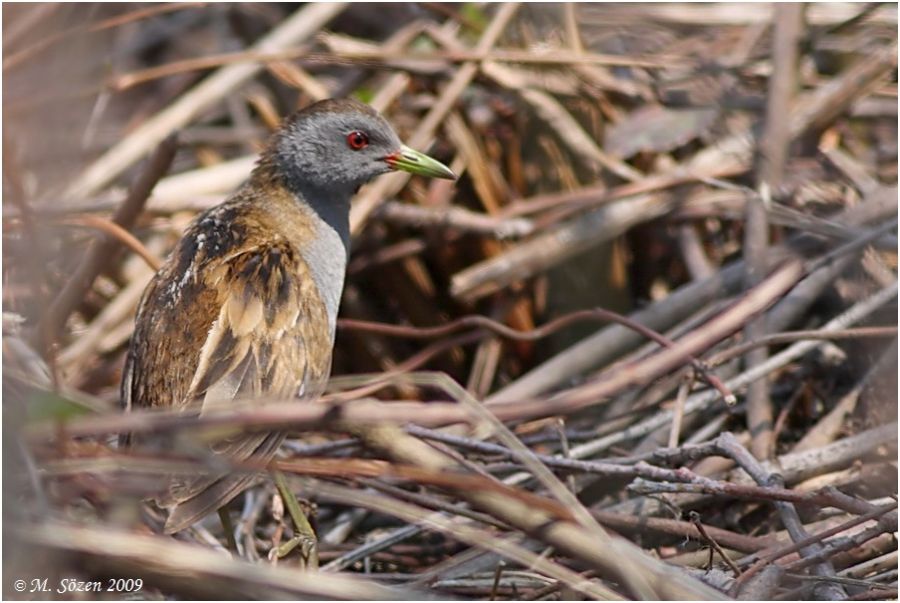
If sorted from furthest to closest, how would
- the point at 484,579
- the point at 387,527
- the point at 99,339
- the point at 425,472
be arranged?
the point at 99,339 → the point at 387,527 → the point at 484,579 → the point at 425,472

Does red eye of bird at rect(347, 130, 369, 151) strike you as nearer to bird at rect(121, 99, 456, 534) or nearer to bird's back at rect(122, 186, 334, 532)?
bird at rect(121, 99, 456, 534)

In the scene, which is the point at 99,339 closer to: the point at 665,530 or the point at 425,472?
the point at 665,530

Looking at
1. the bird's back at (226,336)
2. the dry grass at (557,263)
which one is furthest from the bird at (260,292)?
the dry grass at (557,263)

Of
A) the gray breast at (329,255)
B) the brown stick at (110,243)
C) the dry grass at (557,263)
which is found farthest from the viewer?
the brown stick at (110,243)

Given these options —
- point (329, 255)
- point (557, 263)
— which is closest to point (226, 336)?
point (329, 255)

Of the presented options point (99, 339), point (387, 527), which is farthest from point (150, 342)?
point (99, 339)

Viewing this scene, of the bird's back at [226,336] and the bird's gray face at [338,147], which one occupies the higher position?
the bird's gray face at [338,147]

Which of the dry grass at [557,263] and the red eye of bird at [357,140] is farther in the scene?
the red eye of bird at [357,140]

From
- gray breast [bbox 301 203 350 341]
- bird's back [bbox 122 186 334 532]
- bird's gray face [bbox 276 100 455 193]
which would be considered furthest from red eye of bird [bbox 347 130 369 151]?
bird's back [bbox 122 186 334 532]

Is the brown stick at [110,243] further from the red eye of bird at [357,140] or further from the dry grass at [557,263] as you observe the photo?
the red eye of bird at [357,140]
